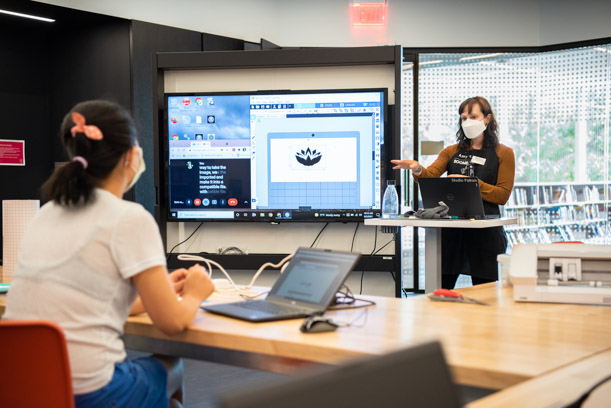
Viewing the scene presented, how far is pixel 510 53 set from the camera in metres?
6.68

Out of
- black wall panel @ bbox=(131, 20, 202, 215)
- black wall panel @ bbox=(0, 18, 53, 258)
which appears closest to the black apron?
black wall panel @ bbox=(131, 20, 202, 215)

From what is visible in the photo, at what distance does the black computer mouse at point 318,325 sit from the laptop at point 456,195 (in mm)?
2240

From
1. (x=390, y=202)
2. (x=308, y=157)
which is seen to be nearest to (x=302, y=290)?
(x=390, y=202)

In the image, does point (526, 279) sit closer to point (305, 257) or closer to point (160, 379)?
point (305, 257)

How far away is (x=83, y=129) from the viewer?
1638 millimetres

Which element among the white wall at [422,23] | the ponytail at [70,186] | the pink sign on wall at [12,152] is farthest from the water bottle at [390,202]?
the pink sign on wall at [12,152]

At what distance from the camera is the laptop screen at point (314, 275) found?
1.78 meters

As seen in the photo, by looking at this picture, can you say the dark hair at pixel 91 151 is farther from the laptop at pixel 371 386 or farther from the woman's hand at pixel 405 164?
the woman's hand at pixel 405 164

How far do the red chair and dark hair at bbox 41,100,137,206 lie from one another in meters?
0.36

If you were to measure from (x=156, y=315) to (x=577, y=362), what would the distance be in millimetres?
939

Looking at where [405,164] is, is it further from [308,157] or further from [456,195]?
[308,157]

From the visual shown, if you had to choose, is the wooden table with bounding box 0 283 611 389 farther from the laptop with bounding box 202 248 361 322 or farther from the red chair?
the red chair

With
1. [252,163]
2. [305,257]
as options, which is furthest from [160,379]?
[252,163]

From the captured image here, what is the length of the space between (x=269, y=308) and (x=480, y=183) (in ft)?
8.30
